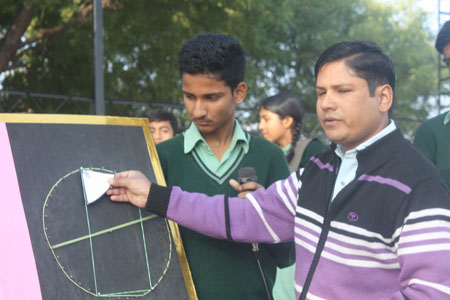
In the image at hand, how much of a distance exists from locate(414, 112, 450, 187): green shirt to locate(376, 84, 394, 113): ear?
1509 millimetres

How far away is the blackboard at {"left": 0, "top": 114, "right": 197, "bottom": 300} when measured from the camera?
1741 mm

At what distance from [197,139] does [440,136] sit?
173 cm

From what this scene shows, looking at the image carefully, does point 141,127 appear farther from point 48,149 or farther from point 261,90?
point 261,90

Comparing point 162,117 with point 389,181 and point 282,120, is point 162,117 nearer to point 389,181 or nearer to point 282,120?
point 282,120

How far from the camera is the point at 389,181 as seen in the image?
5.55 ft

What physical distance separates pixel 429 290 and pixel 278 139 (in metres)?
3.61

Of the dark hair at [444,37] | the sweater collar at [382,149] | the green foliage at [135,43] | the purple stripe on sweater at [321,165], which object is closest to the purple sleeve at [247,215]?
the purple stripe on sweater at [321,165]

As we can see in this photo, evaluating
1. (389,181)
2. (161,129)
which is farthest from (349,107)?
(161,129)

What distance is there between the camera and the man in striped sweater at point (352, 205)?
156 centimetres

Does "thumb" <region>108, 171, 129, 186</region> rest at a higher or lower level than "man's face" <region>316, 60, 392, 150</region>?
lower

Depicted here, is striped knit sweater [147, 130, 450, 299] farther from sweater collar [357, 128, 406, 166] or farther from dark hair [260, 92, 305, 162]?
dark hair [260, 92, 305, 162]

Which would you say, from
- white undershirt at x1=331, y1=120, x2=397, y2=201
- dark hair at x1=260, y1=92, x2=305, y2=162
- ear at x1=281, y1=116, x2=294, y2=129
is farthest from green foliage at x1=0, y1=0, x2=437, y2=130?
white undershirt at x1=331, y1=120, x2=397, y2=201

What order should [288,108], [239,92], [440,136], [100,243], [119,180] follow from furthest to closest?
1. [288,108]
2. [440,136]
3. [239,92]
4. [119,180]
5. [100,243]

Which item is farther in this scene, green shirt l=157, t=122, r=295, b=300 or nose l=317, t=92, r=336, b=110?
green shirt l=157, t=122, r=295, b=300
